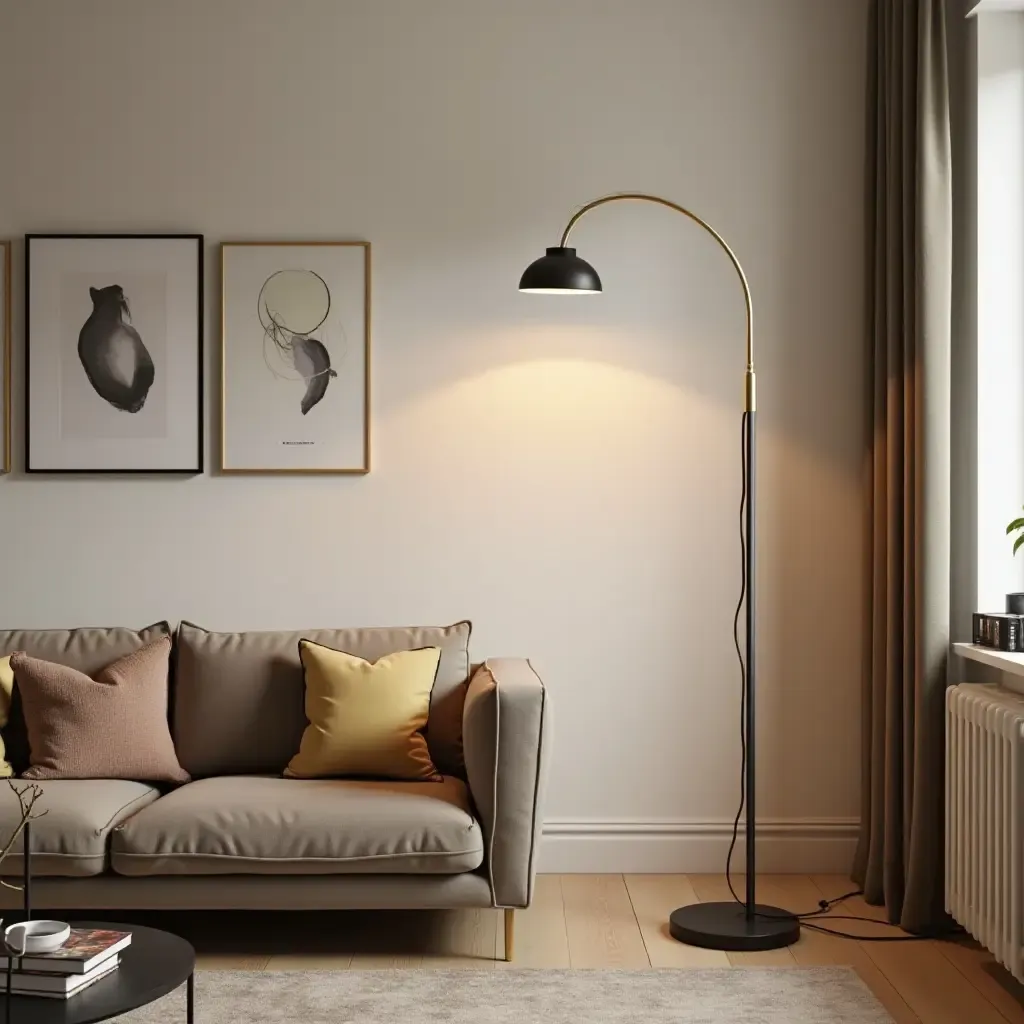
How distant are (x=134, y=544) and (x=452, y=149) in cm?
164

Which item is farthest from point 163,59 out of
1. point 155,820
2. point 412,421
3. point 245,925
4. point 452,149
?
point 245,925

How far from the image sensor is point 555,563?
4.29m

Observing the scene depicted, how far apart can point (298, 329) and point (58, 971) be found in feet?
7.85

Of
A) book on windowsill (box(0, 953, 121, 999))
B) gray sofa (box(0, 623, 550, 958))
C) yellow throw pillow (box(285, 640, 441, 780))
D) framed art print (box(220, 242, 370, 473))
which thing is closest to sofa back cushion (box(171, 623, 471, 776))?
yellow throw pillow (box(285, 640, 441, 780))

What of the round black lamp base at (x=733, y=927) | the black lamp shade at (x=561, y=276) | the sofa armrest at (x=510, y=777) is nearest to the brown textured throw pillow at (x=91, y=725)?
the sofa armrest at (x=510, y=777)

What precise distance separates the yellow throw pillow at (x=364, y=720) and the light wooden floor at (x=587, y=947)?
430 millimetres

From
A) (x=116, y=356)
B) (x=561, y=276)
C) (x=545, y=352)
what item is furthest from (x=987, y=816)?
(x=116, y=356)

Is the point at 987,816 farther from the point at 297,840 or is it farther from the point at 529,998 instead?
the point at 297,840

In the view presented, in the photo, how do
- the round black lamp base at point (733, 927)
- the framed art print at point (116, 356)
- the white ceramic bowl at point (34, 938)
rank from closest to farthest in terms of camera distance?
the white ceramic bowl at point (34, 938), the round black lamp base at point (733, 927), the framed art print at point (116, 356)

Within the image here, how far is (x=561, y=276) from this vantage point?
3564 millimetres

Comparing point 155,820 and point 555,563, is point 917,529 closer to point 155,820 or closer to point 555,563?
point 555,563

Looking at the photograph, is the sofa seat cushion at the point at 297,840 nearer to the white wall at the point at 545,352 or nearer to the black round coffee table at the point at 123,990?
the black round coffee table at the point at 123,990

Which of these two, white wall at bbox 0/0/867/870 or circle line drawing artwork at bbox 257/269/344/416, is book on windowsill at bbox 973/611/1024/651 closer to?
white wall at bbox 0/0/867/870

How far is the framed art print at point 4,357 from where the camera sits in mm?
4250
